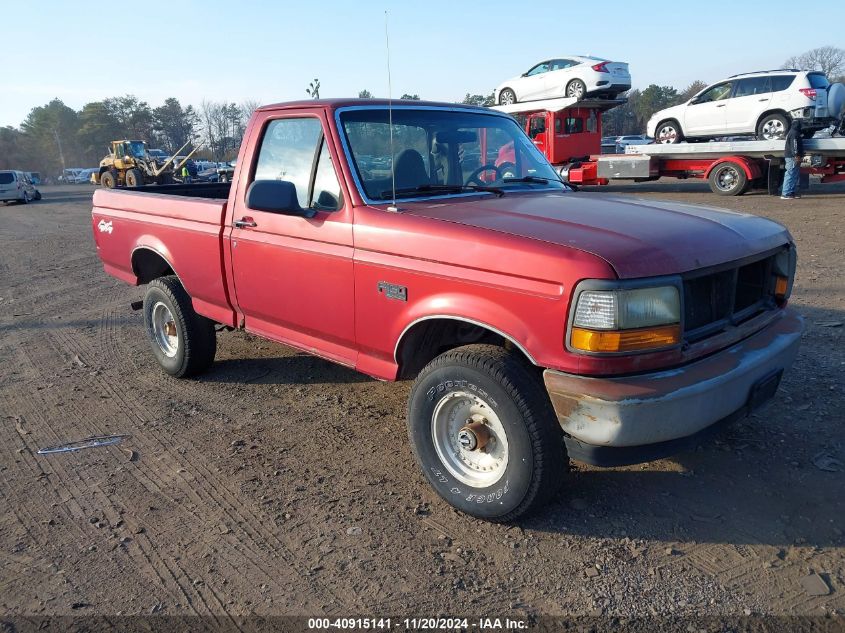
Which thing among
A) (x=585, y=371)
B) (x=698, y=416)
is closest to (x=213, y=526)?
(x=585, y=371)

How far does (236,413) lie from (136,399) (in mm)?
904

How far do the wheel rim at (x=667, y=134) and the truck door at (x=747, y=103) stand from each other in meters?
1.67

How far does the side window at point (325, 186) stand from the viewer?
3621 mm

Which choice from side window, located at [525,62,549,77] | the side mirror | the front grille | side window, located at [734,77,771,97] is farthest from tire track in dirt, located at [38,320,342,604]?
side window, located at [525,62,549,77]

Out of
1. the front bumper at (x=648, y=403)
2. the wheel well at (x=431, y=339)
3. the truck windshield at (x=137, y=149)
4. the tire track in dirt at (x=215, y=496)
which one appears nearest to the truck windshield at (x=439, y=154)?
the wheel well at (x=431, y=339)

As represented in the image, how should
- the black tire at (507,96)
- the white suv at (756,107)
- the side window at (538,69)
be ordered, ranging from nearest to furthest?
1. the white suv at (756,107)
2. the side window at (538,69)
3. the black tire at (507,96)

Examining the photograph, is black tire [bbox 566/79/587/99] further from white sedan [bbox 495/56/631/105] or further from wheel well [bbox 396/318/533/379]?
wheel well [bbox 396/318/533/379]

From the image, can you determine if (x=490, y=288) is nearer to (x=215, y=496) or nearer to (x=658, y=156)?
(x=215, y=496)

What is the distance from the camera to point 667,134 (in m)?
19.0

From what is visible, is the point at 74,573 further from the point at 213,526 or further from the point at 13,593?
the point at 213,526

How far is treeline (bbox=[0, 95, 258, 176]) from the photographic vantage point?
252 feet

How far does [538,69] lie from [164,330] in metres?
16.9

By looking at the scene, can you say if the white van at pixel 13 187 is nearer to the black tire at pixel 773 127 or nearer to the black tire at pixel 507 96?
the black tire at pixel 507 96

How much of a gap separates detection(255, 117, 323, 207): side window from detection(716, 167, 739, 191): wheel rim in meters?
15.1
